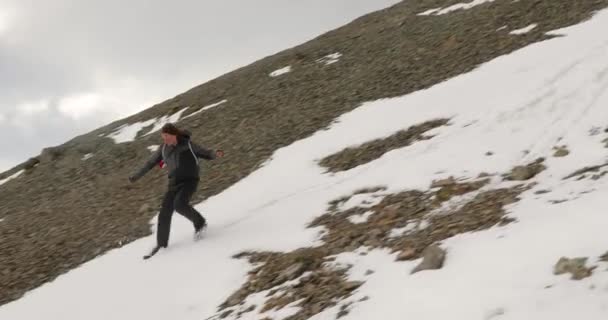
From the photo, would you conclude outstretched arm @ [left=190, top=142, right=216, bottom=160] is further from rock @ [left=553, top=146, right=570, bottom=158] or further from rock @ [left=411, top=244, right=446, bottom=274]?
rock @ [left=553, top=146, right=570, bottom=158]

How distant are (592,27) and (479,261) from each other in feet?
49.6

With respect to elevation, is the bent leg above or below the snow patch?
above

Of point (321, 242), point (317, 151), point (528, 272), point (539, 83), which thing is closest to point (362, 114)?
point (317, 151)

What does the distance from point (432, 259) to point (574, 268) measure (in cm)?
176

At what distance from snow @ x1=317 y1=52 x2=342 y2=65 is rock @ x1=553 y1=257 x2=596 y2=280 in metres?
23.0

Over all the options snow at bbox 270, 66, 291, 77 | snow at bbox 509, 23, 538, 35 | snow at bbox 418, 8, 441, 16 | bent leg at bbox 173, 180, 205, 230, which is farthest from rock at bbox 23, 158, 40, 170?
snow at bbox 509, 23, 538, 35

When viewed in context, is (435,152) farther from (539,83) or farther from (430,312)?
(430,312)

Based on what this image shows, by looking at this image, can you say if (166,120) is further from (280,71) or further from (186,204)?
(186,204)

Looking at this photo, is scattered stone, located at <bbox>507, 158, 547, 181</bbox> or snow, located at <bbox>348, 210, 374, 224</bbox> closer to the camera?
scattered stone, located at <bbox>507, 158, 547, 181</bbox>

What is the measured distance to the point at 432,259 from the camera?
295 inches

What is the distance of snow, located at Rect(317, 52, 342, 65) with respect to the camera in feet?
95.1

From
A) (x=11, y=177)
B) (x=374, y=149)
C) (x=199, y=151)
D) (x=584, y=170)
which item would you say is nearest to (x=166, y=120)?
(x=11, y=177)

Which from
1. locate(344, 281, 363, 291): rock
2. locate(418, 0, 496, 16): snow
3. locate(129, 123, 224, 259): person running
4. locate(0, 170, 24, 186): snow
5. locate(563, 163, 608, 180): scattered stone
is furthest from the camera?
locate(418, 0, 496, 16): snow

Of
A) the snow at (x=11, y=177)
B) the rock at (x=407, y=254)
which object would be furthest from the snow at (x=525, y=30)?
the snow at (x=11, y=177)
